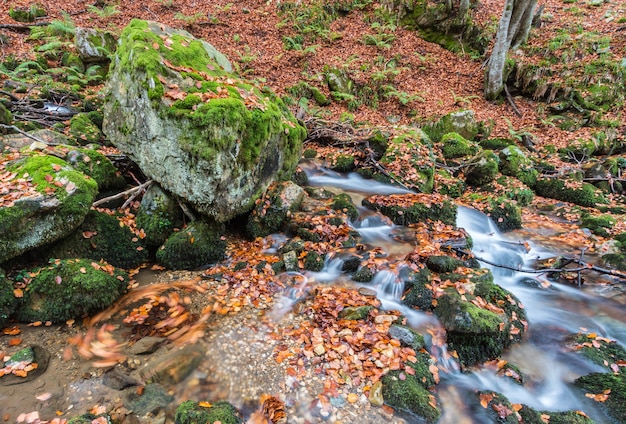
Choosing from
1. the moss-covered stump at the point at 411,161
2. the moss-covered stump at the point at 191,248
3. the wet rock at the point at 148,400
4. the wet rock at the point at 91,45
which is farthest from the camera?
the wet rock at the point at 91,45

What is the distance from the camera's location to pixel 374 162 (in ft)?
34.0

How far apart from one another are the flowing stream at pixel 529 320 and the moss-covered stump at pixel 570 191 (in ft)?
10.3

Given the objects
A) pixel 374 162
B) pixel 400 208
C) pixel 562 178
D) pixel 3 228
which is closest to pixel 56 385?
pixel 3 228

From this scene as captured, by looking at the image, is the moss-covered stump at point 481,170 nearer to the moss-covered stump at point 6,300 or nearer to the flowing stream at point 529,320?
the flowing stream at point 529,320

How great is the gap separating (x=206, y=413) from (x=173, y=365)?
93cm

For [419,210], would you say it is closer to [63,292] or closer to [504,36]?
[63,292]

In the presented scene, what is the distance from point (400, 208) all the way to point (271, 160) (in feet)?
10.7

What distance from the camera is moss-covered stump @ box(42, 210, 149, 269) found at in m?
5.30

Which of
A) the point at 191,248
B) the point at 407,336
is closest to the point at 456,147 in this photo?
the point at 407,336

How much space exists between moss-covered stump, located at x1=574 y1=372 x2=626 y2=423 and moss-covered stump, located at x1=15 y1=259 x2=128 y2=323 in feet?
21.9

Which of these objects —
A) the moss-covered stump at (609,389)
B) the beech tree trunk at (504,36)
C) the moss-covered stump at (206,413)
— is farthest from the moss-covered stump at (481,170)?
the moss-covered stump at (206,413)

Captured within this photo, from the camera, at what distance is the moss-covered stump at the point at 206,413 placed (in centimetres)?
336

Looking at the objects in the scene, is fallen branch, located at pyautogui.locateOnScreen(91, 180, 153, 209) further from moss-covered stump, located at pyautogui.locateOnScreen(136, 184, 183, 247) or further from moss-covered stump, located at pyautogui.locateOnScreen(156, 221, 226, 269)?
moss-covered stump, located at pyautogui.locateOnScreen(156, 221, 226, 269)

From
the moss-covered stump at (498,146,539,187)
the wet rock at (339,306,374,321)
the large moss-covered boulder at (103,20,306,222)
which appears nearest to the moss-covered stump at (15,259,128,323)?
the large moss-covered boulder at (103,20,306,222)
